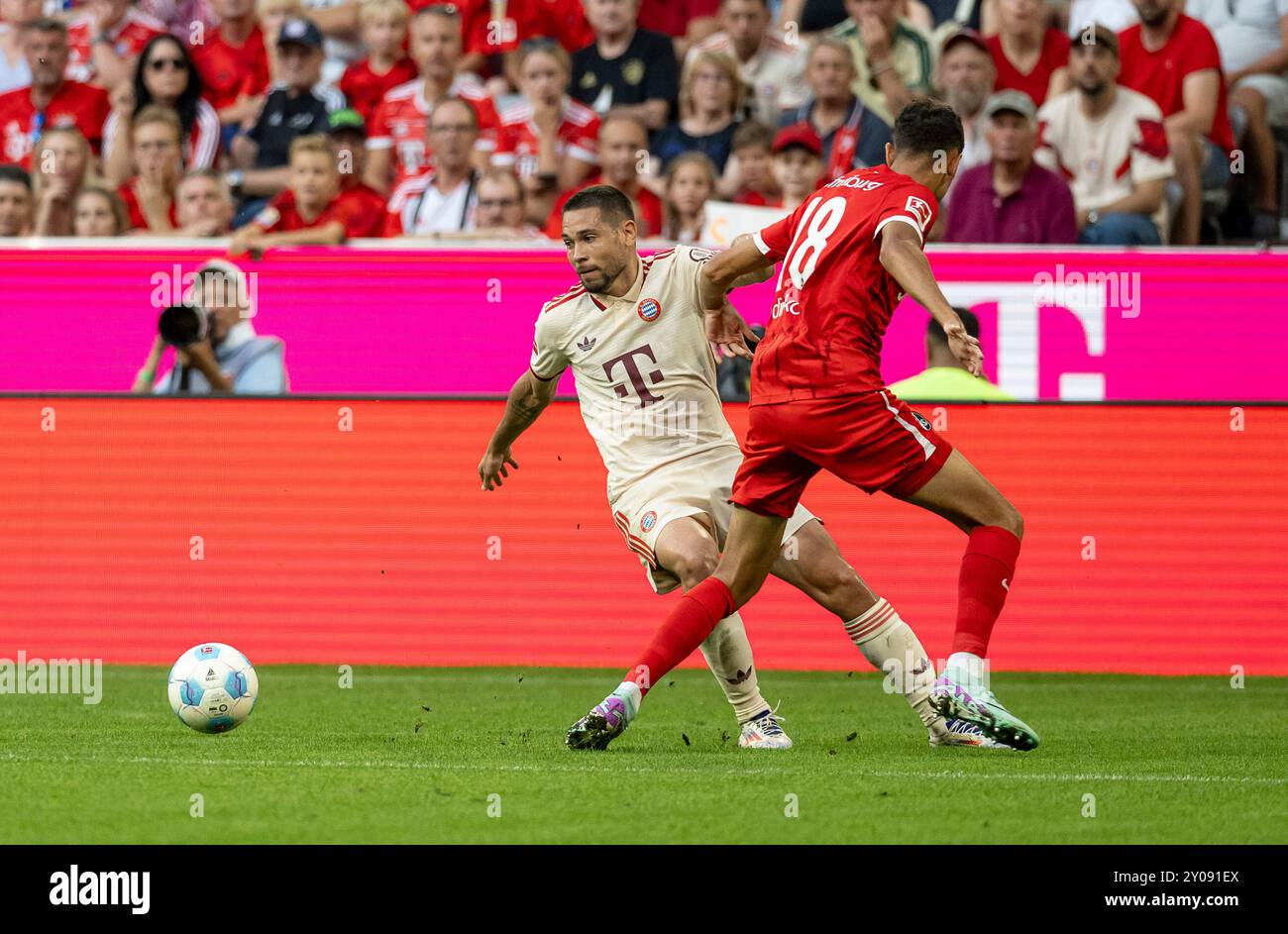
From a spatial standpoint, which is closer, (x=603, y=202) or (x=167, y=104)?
→ (x=603, y=202)

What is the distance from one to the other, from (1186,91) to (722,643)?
6.90m

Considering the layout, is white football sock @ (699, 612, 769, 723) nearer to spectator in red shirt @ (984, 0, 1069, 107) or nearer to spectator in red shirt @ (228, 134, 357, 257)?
spectator in red shirt @ (228, 134, 357, 257)

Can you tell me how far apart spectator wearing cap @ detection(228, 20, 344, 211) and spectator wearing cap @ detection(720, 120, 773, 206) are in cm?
316

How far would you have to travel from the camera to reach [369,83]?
14.5 metres

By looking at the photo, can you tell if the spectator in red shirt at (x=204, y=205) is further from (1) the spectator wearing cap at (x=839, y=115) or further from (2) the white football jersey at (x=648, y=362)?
(2) the white football jersey at (x=648, y=362)

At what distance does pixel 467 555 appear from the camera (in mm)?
10719

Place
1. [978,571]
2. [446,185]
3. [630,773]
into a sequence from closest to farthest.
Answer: [630,773], [978,571], [446,185]

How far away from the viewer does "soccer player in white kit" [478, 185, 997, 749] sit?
285 inches

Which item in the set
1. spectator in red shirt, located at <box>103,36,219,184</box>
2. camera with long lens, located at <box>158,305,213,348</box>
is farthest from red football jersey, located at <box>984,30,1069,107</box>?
spectator in red shirt, located at <box>103,36,219,184</box>

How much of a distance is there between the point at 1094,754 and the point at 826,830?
212 centimetres

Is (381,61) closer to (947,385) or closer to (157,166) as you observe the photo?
(157,166)

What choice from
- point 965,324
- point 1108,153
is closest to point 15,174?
point 965,324

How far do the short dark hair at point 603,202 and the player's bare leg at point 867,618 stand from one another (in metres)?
1.39
